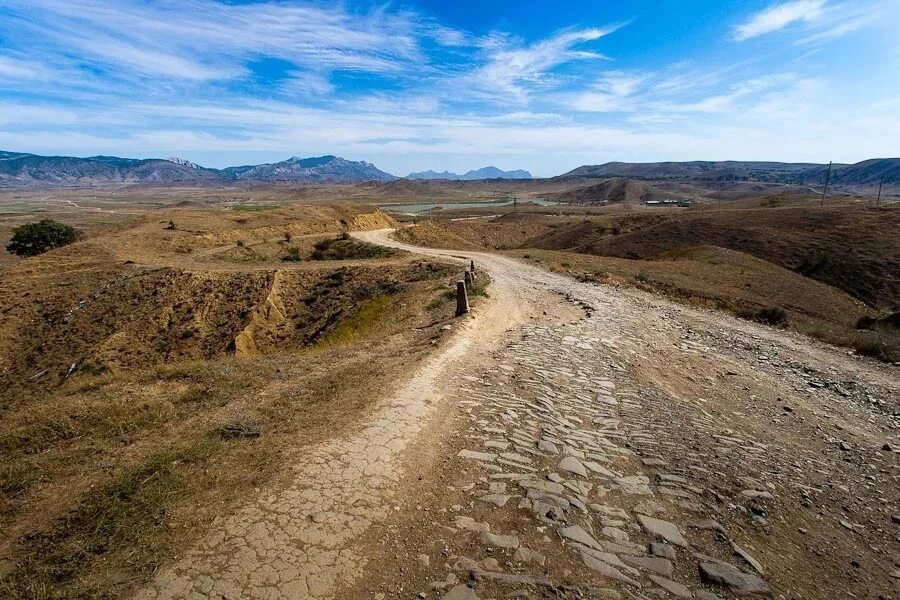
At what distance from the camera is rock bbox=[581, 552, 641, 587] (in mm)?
4768

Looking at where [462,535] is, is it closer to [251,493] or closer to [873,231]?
[251,493]

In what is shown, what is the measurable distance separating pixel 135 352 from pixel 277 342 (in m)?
7.38

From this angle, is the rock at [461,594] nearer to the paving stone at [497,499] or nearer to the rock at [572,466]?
the paving stone at [497,499]

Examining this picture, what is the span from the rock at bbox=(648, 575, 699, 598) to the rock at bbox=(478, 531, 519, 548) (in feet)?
4.85

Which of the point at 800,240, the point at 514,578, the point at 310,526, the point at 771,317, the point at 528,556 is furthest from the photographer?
the point at 800,240

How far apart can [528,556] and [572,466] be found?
215 centimetres

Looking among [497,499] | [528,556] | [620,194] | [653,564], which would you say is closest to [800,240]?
[653,564]

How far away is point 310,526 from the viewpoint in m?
5.27

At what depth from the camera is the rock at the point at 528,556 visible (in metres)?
4.93

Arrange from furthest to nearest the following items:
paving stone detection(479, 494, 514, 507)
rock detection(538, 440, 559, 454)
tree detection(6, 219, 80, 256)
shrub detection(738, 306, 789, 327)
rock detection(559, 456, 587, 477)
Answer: tree detection(6, 219, 80, 256), shrub detection(738, 306, 789, 327), rock detection(538, 440, 559, 454), rock detection(559, 456, 587, 477), paving stone detection(479, 494, 514, 507)

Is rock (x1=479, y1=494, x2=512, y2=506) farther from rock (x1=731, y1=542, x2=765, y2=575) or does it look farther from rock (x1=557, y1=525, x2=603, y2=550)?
rock (x1=731, y1=542, x2=765, y2=575)

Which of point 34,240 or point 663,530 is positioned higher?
point 663,530

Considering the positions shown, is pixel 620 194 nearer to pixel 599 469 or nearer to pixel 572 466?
pixel 599 469

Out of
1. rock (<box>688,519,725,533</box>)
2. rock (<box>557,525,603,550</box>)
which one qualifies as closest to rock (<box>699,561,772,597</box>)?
rock (<box>688,519,725,533</box>)
